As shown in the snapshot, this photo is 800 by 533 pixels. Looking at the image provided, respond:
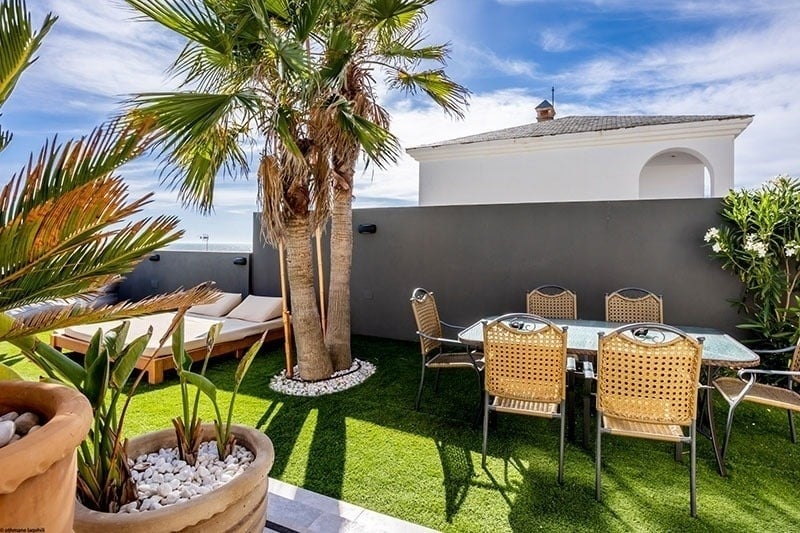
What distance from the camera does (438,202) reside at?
33.4ft

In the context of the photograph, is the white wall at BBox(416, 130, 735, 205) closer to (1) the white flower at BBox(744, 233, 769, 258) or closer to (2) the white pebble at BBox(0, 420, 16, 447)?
(1) the white flower at BBox(744, 233, 769, 258)

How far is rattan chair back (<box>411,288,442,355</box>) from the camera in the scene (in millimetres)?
4012

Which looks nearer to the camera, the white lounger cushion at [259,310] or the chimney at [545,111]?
the white lounger cushion at [259,310]

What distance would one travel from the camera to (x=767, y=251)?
444 cm

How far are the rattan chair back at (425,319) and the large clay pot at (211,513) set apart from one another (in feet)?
6.91

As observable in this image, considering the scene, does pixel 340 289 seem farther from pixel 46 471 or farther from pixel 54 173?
pixel 46 471

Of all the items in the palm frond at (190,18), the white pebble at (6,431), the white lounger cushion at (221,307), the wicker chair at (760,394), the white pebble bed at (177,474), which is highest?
the palm frond at (190,18)

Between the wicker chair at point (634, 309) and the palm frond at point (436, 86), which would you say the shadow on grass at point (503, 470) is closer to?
the wicker chair at point (634, 309)

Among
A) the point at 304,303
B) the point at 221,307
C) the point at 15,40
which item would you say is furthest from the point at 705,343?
the point at 221,307

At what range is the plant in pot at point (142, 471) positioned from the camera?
1.59 meters

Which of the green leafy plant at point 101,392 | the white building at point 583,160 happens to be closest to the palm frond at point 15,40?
the green leafy plant at point 101,392

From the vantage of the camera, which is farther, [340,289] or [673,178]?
[673,178]

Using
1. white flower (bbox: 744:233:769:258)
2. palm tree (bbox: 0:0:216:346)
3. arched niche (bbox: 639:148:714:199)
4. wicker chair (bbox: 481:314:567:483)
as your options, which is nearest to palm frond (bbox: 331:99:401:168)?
wicker chair (bbox: 481:314:567:483)

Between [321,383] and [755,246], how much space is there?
4978 mm
